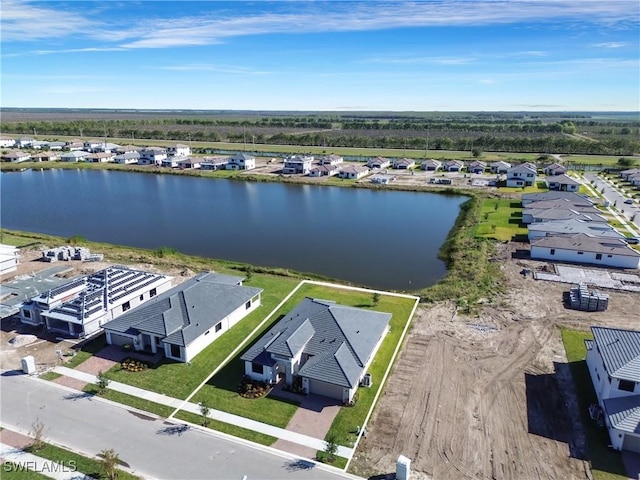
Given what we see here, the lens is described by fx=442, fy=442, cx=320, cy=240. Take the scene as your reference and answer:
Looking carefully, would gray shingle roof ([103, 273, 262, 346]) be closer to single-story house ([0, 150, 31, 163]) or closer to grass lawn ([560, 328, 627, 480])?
grass lawn ([560, 328, 627, 480])

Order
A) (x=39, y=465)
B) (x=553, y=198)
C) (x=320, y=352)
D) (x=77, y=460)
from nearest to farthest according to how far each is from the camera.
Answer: (x=39, y=465) < (x=77, y=460) < (x=320, y=352) < (x=553, y=198)

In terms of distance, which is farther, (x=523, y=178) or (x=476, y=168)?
(x=476, y=168)

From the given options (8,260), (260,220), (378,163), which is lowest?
(260,220)

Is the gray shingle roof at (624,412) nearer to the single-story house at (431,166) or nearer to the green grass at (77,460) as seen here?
the green grass at (77,460)

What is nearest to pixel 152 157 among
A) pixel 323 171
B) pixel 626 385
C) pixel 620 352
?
pixel 323 171

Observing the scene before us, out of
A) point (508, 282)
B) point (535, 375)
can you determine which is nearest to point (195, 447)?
point (535, 375)

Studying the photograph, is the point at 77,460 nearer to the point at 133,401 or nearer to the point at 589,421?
the point at 133,401

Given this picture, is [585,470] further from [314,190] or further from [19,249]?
[314,190]
